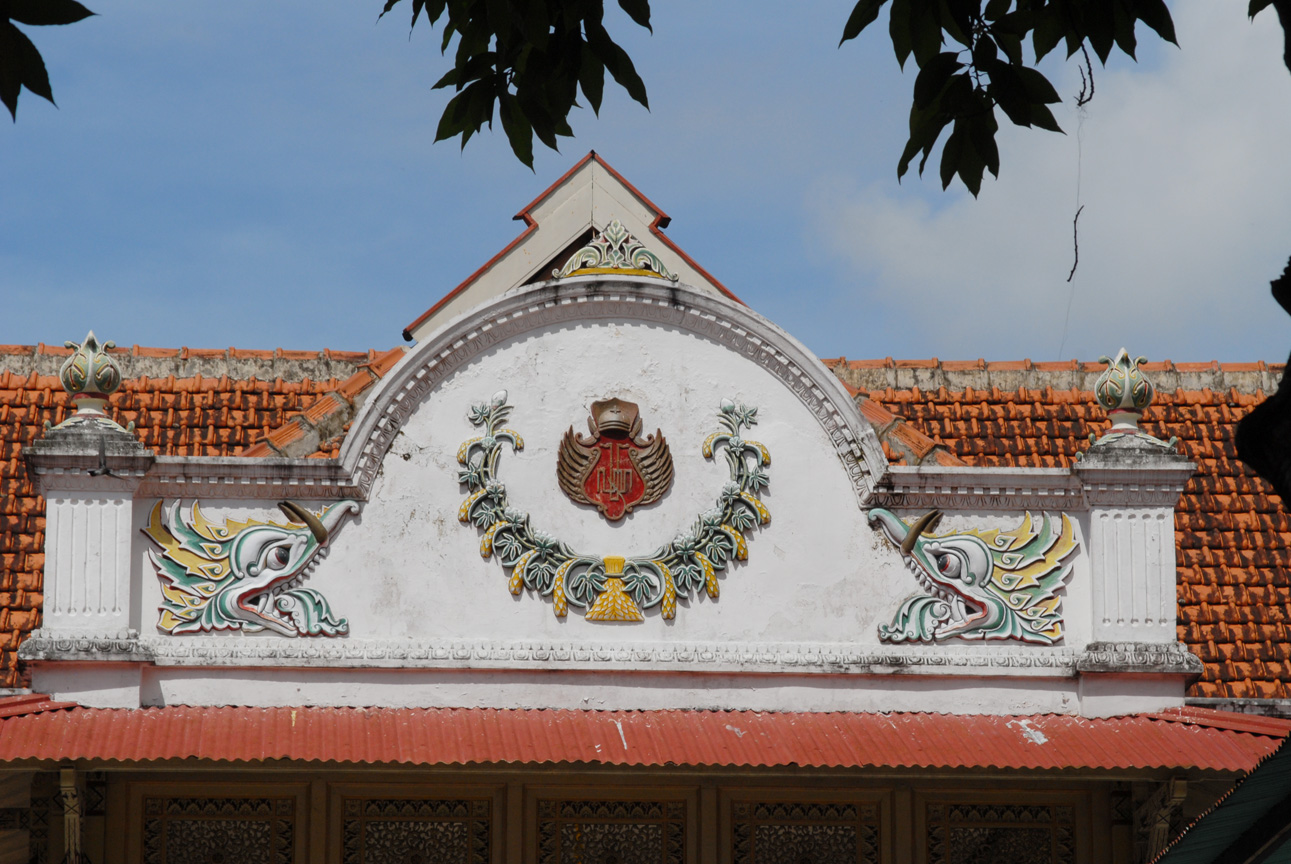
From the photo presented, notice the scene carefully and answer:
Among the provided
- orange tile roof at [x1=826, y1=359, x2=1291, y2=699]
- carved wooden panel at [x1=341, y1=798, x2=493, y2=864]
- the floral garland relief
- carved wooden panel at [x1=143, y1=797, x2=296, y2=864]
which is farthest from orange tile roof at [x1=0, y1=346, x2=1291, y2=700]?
carved wooden panel at [x1=341, y1=798, x2=493, y2=864]

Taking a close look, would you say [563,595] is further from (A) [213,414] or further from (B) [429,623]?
(A) [213,414]

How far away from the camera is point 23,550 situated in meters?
11.4

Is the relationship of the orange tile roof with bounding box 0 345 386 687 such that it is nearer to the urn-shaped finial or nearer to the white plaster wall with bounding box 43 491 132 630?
the white plaster wall with bounding box 43 491 132 630

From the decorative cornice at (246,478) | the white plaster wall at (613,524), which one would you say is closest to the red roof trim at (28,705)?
the white plaster wall at (613,524)

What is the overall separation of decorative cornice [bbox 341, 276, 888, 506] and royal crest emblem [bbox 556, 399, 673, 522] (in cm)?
63

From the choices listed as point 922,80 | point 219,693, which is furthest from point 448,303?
point 922,80

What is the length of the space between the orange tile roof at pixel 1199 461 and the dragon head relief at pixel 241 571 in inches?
205

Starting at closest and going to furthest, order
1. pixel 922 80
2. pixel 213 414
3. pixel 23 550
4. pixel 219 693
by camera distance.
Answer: pixel 922 80 < pixel 219 693 < pixel 23 550 < pixel 213 414

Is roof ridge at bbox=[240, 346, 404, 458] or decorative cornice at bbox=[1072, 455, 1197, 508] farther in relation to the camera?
roof ridge at bbox=[240, 346, 404, 458]

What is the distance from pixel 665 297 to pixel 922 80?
5.00 metres

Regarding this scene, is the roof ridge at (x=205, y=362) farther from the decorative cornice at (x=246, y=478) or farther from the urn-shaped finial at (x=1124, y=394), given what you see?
the urn-shaped finial at (x=1124, y=394)

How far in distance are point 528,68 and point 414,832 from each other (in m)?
5.70

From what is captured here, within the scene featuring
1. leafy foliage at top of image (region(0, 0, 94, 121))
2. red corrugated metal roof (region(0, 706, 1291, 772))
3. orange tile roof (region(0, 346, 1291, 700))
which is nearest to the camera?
leafy foliage at top of image (region(0, 0, 94, 121))

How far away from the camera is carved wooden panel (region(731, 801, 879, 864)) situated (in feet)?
33.7
